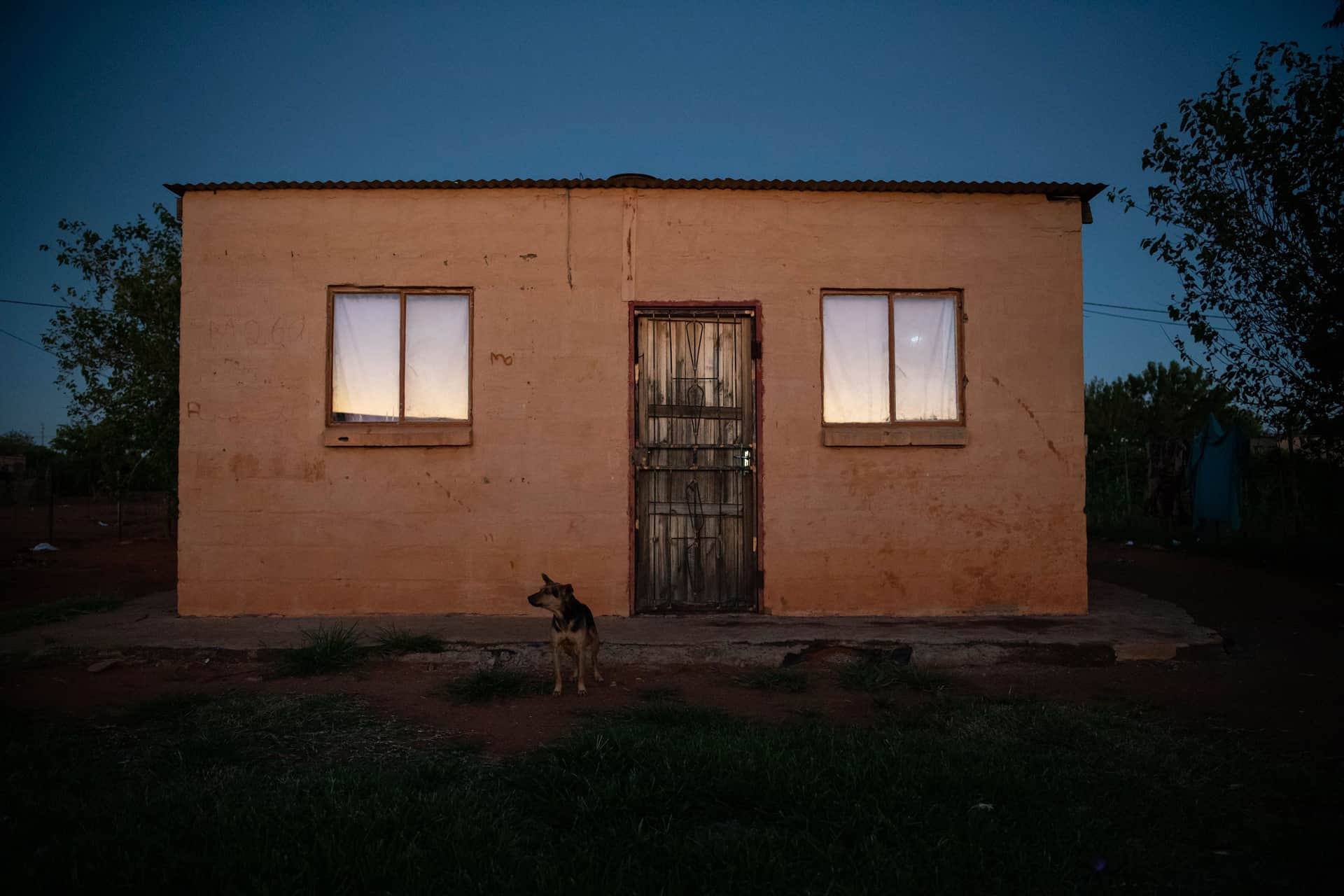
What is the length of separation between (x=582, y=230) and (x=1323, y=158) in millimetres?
7424

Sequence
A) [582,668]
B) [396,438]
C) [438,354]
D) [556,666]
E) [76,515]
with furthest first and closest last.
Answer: [76,515]
[438,354]
[396,438]
[582,668]
[556,666]

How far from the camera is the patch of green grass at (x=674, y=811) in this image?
269 centimetres

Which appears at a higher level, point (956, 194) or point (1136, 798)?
point (956, 194)

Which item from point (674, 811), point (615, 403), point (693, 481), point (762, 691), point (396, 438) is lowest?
point (762, 691)

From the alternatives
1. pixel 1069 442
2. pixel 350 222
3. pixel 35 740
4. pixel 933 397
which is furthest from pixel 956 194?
pixel 35 740

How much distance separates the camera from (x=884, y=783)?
3.42 metres

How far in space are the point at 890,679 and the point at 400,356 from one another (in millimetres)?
4778

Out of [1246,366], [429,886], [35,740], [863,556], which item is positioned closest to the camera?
[429,886]

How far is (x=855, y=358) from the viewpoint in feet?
24.3

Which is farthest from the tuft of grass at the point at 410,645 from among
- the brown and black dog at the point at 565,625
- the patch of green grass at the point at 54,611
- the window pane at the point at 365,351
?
the patch of green grass at the point at 54,611

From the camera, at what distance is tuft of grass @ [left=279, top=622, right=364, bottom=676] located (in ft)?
18.8

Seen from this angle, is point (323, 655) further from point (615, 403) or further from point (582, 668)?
point (615, 403)

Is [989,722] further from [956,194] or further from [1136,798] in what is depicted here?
[956,194]

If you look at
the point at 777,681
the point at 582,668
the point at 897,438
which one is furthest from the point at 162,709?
the point at 897,438
